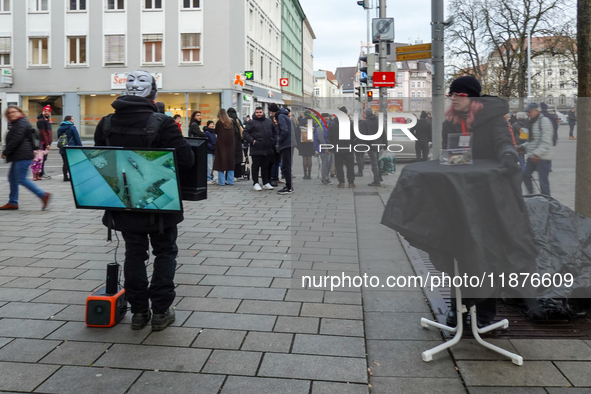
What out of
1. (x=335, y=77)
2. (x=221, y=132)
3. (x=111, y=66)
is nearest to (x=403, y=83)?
(x=335, y=77)

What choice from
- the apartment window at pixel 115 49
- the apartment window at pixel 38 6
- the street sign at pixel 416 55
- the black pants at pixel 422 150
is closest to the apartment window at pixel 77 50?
the apartment window at pixel 115 49

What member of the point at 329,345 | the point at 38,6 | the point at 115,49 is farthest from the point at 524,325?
the point at 38,6

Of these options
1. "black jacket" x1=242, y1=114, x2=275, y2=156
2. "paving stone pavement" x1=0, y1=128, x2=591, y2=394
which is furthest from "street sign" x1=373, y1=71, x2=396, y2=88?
"paving stone pavement" x1=0, y1=128, x2=591, y2=394

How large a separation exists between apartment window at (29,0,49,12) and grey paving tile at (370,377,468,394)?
36.7 meters

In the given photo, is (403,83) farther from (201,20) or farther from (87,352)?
(87,352)

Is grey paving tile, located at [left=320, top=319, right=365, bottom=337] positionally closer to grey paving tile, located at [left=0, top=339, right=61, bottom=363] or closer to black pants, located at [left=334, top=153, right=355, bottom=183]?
grey paving tile, located at [left=0, top=339, right=61, bottom=363]

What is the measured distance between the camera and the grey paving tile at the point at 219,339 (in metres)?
3.77

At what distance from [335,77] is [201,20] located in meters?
141

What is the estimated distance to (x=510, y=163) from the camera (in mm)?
3498

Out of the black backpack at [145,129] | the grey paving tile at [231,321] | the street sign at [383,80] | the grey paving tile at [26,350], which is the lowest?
the grey paving tile at [26,350]

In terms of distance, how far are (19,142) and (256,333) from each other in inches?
286

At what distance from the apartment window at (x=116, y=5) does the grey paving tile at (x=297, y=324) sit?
33.6 m

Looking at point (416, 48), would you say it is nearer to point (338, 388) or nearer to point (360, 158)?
point (360, 158)

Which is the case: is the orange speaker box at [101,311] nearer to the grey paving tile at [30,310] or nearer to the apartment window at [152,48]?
the grey paving tile at [30,310]
